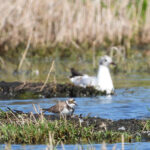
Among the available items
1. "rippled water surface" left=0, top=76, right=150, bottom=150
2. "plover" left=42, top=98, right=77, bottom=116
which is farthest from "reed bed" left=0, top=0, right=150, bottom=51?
"plover" left=42, top=98, right=77, bottom=116

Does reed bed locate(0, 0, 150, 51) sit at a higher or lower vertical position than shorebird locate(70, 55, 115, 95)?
higher

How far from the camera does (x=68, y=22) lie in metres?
Result: 17.1

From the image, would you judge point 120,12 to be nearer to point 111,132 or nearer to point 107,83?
point 107,83

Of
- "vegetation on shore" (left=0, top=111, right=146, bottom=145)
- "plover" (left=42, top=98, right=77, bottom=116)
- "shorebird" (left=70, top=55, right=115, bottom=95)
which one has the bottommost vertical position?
"vegetation on shore" (left=0, top=111, right=146, bottom=145)

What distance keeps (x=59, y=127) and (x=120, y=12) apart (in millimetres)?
12391

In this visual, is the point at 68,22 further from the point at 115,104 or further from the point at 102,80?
the point at 115,104

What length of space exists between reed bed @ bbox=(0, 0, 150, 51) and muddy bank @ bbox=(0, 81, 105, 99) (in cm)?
508

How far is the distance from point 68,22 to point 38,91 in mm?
6788

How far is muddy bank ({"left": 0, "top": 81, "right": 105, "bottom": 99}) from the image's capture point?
10.7 m

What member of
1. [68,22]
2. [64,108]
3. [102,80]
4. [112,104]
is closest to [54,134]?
[64,108]

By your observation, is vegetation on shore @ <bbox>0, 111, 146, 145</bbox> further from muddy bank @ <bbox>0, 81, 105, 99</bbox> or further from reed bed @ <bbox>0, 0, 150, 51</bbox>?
reed bed @ <bbox>0, 0, 150, 51</bbox>

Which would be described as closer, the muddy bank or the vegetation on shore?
the vegetation on shore

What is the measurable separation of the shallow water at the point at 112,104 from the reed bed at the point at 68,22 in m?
5.73

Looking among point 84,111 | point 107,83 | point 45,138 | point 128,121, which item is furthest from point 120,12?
point 45,138
